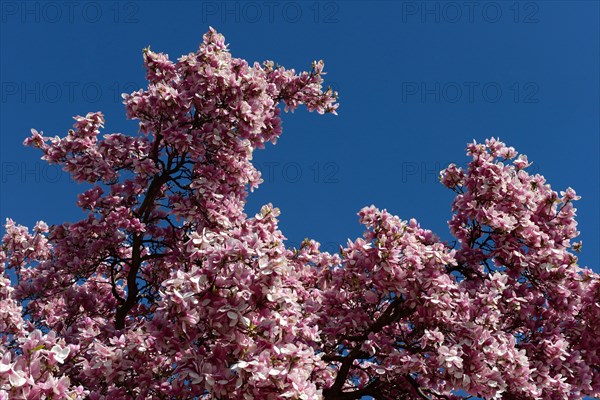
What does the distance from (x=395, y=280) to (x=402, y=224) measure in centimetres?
104

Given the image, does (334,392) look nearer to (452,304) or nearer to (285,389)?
(452,304)

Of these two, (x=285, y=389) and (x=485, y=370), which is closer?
(x=285, y=389)

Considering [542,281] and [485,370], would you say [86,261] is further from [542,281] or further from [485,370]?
[542,281]

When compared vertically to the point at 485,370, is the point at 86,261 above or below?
above

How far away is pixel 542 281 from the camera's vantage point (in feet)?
37.1

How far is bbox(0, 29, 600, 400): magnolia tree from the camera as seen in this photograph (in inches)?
316

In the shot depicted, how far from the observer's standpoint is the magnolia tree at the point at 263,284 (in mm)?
8039

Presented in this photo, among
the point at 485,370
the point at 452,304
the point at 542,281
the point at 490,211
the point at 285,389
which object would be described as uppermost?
the point at 490,211

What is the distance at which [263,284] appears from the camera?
8.00 m

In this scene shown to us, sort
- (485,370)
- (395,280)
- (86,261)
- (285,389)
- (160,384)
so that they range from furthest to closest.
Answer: (86,261)
(395,280)
(485,370)
(160,384)
(285,389)

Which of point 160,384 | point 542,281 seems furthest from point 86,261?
point 542,281

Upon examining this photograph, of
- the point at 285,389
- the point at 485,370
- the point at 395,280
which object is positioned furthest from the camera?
the point at 395,280

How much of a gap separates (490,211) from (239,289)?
5.66m

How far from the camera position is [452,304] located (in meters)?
10.1
